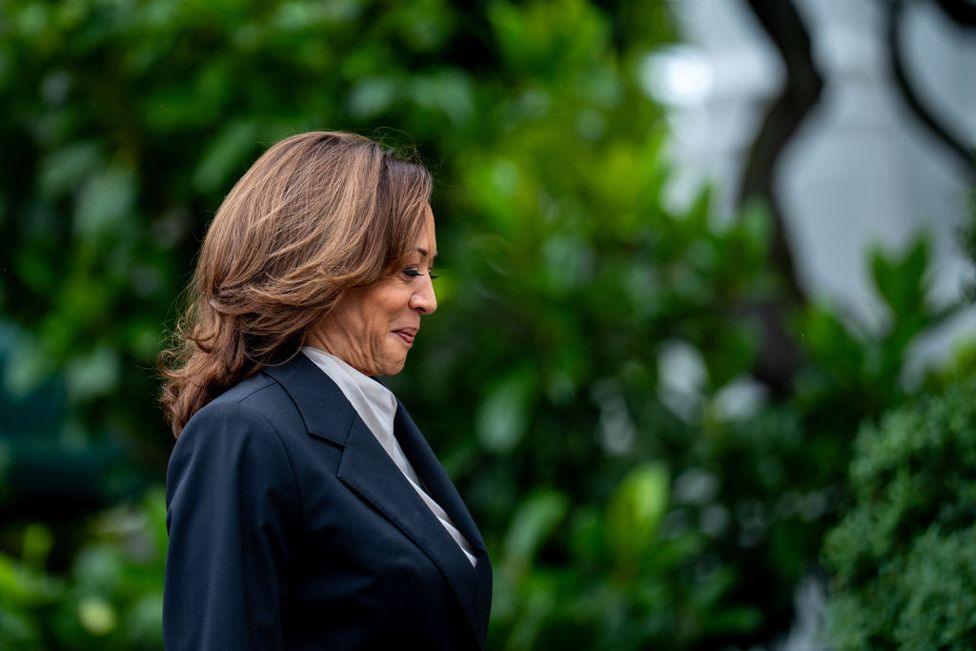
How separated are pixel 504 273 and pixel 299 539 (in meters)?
2.82

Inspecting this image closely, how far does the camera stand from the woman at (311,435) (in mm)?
1669

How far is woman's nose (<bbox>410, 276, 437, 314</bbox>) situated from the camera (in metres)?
1.95

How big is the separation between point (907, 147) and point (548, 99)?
519 centimetres

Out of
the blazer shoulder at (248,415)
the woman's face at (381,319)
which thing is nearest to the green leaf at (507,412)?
the woman's face at (381,319)

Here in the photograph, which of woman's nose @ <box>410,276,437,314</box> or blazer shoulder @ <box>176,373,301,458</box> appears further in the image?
woman's nose @ <box>410,276,437,314</box>

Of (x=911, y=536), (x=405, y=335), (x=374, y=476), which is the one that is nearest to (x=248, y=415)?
(x=374, y=476)

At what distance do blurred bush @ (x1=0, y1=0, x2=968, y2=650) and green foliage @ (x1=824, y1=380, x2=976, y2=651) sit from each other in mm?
1295

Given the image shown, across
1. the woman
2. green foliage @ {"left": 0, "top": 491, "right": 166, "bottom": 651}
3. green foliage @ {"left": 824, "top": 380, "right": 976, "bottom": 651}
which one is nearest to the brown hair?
the woman

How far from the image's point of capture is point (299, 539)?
1733mm

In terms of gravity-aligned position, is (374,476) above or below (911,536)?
above

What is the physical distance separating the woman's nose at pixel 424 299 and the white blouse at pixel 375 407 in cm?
15

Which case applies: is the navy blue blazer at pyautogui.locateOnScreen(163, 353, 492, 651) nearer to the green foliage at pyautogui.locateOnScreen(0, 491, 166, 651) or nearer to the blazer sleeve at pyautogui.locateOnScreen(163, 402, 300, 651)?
the blazer sleeve at pyautogui.locateOnScreen(163, 402, 300, 651)

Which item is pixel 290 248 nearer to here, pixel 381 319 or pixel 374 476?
pixel 381 319

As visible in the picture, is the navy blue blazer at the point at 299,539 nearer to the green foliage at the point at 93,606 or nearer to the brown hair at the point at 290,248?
the brown hair at the point at 290,248
